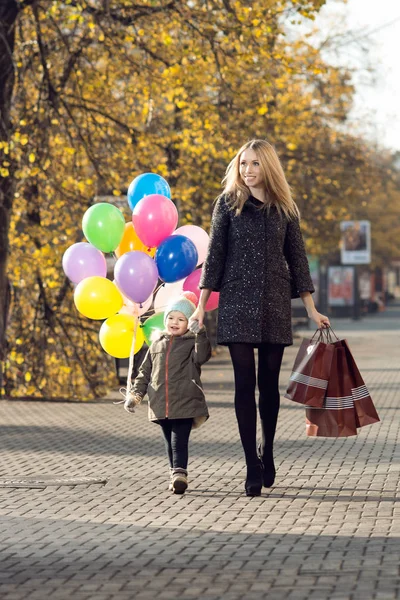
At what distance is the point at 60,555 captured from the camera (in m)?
6.10

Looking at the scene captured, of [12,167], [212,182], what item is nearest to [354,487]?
[12,167]

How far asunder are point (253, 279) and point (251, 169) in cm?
62

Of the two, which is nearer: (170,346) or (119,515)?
(119,515)

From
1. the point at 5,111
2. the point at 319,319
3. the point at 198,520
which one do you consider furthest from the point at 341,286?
the point at 198,520

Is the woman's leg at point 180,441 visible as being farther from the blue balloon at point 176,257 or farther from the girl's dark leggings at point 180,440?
the blue balloon at point 176,257

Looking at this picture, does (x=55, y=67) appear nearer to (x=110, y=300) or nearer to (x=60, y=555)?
(x=110, y=300)

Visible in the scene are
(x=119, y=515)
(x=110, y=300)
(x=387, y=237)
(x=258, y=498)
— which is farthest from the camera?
(x=387, y=237)

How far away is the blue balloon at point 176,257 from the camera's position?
32.7ft

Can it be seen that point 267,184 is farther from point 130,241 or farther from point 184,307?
point 130,241

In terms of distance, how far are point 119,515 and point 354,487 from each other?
162 cm

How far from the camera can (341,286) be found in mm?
57594

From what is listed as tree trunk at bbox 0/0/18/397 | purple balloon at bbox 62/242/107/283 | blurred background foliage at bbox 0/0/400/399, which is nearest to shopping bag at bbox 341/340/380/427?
purple balloon at bbox 62/242/107/283

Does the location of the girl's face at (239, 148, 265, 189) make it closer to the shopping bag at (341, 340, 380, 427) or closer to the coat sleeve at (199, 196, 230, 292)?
the coat sleeve at (199, 196, 230, 292)

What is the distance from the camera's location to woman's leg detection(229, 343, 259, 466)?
778 cm
